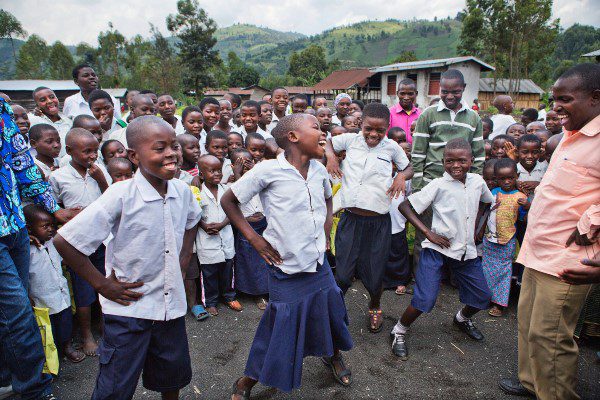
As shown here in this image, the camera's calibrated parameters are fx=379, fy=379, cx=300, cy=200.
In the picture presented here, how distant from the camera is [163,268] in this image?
1.95m

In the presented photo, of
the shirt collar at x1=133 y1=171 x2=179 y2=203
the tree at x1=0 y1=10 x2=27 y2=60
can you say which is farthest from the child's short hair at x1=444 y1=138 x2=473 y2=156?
the tree at x1=0 y1=10 x2=27 y2=60

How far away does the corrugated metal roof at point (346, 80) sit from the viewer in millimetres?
30500

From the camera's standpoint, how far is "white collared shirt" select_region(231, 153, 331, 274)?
2344 mm

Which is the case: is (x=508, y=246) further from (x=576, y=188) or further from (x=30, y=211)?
(x=30, y=211)

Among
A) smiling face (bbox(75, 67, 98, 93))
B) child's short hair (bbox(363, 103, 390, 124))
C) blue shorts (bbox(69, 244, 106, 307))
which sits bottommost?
blue shorts (bbox(69, 244, 106, 307))

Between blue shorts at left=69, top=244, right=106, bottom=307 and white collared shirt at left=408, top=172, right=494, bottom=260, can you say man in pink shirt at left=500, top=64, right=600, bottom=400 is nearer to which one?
white collared shirt at left=408, top=172, right=494, bottom=260

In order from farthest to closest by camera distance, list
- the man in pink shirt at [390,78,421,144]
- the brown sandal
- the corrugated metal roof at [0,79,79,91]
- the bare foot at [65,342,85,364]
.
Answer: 1. the corrugated metal roof at [0,79,79,91]
2. the man in pink shirt at [390,78,421,144]
3. the brown sandal
4. the bare foot at [65,342,85,364]

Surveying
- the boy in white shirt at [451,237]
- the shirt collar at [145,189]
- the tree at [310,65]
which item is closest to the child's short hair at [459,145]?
the boy in white shirt at [451,237]

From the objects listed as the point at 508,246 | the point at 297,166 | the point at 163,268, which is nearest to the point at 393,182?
the point at 297,166

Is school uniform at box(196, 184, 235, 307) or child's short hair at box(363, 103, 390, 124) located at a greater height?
child's short hair at box(363, 103, 390, 124)

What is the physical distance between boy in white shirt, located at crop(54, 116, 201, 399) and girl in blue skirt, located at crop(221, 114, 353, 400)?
55 centimetres

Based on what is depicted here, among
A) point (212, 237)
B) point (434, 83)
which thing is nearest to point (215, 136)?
point (212, 237)

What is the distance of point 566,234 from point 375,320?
5.79 feet

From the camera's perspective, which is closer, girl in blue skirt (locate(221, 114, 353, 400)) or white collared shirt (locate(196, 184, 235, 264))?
girl in blue skirt (locate(221, 114, 353, 400))
